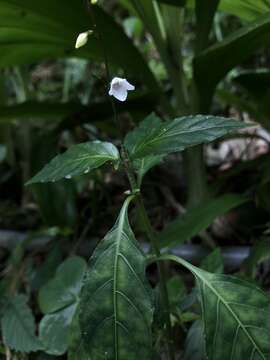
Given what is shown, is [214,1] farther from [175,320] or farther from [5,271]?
[5,271]

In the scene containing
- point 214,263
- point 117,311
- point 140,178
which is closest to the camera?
point 117,311

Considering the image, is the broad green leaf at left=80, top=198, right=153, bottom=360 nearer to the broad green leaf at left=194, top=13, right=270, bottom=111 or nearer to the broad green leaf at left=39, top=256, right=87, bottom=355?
A: the broad green leaf at left=39, top=256, right=87, bottom=355

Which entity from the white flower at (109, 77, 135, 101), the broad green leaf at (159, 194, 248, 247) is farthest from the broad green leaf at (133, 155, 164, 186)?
the broad green leaf at (159, 194, 248, 247)

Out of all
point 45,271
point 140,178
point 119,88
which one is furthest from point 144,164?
point 45,271

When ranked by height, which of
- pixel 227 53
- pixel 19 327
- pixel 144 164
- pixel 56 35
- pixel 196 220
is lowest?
pixel 19 327

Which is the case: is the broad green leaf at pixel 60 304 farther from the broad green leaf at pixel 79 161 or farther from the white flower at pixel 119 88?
the white flower at pixel 119 88

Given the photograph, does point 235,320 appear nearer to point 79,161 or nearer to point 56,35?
point 79,161
